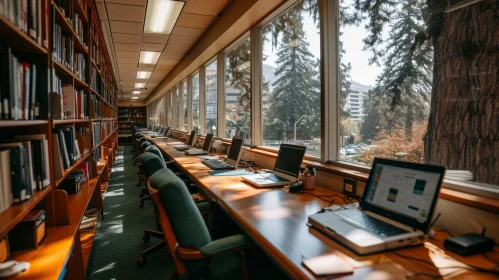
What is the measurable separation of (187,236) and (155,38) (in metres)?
5.05

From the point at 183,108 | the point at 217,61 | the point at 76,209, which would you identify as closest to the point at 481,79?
the point at 76,209

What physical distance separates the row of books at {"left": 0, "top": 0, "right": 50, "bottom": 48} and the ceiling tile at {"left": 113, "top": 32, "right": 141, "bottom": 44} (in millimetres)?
3821

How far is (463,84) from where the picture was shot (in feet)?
5.49

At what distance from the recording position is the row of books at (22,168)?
4.38ft

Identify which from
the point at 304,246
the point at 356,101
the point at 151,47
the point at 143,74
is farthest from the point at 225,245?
the point at 143,74

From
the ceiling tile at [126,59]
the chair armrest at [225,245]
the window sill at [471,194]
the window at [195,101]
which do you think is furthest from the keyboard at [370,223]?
the window at [195,101]

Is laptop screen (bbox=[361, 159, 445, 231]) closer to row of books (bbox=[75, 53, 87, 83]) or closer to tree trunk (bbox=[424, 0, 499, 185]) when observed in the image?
tree trunk (bbox=[424, 0, 499, 185])

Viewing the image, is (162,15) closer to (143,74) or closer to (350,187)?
(350,187)

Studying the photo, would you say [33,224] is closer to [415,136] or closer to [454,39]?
[415,136]

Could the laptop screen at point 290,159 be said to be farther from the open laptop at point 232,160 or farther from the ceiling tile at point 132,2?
the ceiling tile at point 132,2

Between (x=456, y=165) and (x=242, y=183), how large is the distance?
1517mm

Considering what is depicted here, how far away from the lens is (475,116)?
5.32ft

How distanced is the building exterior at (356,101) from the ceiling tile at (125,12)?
3071mm

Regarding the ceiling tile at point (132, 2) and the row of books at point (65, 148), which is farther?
the ceiling tile at point (132, 2)
